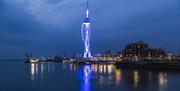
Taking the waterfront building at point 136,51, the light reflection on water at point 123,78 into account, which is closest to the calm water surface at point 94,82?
the light reflection on water at point 123,78

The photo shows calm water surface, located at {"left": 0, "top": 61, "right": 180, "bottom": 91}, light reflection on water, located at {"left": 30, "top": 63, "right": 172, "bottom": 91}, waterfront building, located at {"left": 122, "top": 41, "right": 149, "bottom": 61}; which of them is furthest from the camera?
waterfront building, located at {"left": 122, "top": 41, "right": 149, "bottom": 61}

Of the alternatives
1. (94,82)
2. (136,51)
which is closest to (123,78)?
(94,82)

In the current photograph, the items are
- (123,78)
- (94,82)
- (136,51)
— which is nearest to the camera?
(94,82)

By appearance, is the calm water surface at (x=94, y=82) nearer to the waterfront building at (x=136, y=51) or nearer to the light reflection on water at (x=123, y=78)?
the light reflection on water at (x=123, y=78)

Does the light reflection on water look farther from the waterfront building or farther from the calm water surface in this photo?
the waterfront building

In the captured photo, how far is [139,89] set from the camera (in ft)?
145

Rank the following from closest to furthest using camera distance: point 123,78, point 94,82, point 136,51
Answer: point 94,82 → point 123,78 → point 136,51

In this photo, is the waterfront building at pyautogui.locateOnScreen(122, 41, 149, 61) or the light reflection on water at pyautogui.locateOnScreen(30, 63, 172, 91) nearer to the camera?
the light reflection on water at pyautogui.locateOnScreen(30, 63, 172, 91)

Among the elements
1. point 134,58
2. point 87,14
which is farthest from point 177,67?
point 134,58

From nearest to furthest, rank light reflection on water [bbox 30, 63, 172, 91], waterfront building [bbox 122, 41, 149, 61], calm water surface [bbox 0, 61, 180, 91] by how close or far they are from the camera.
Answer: calm water surface [bbox 0, 61, 180, 91]
light reflection on water [bbox 30, 63, 172, 91]
waterfront building [bbox 122, 41, 149, 61]

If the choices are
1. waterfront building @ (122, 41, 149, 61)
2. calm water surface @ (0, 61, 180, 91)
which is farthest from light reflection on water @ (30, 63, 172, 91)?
waterfront building @ (122, 41, 149, 61)

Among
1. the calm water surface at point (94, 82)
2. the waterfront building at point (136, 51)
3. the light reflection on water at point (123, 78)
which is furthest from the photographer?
the waterfront building at point (136, 51)

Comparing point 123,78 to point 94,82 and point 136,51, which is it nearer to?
point 94,82

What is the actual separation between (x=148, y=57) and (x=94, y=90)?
Result: 14969cm
